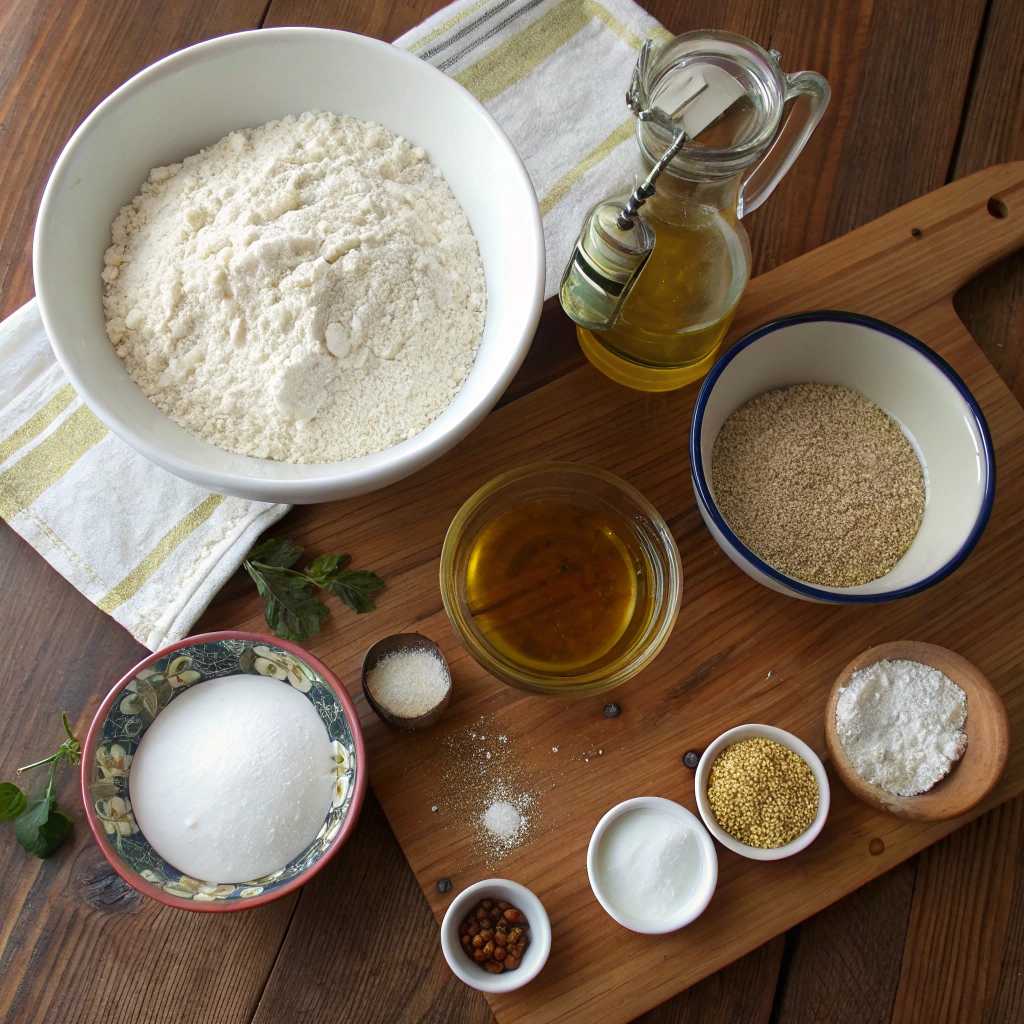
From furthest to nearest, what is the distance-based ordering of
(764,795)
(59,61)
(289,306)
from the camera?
(59,61)
(764,795)
(289,306)

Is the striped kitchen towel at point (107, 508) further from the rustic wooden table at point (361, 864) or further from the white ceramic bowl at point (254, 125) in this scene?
the white ceramic bowl at point (254, 125)

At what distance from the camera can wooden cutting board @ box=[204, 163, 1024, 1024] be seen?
3.37ft

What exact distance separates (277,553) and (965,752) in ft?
2.99

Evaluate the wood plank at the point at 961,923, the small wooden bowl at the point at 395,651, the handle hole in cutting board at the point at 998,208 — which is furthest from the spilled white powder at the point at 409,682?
the handle hole in cutting board at the point at 998,208

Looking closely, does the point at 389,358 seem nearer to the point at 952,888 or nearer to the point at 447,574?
the point at 447,574

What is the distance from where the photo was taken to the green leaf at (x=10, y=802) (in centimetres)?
102

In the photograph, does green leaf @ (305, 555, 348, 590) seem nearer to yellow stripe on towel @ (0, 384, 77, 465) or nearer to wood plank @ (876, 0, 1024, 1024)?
yellow stripe on towel @ (0, 384, 77, 465)

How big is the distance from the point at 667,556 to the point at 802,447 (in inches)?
9.2

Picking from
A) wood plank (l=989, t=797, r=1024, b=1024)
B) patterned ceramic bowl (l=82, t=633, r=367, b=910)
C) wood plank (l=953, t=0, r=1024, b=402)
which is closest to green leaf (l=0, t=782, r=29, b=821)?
patterned ceramic bowl (l=82, t=633, r=367, b=910)

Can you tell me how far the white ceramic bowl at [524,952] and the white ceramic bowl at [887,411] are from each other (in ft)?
1.59

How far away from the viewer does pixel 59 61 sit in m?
1.18

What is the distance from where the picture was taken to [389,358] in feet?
3.13

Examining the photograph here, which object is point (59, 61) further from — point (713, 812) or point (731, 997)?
point (731, 997)

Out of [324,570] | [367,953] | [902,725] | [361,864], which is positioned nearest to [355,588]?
[324,570]
